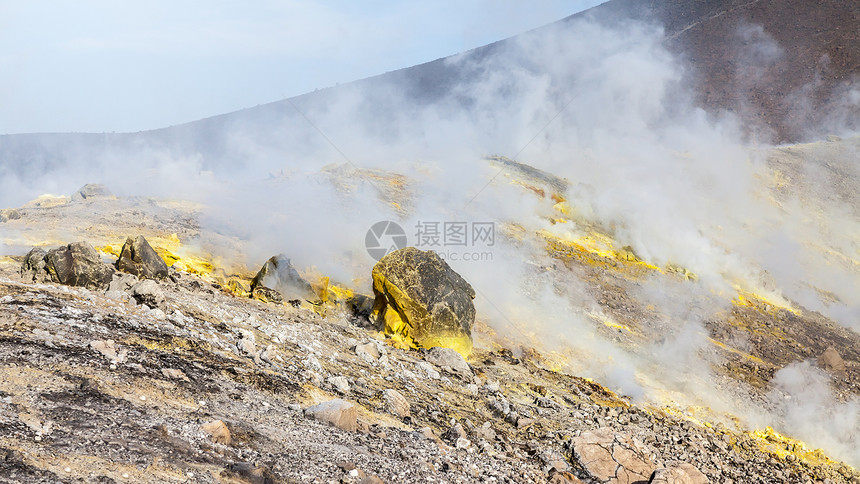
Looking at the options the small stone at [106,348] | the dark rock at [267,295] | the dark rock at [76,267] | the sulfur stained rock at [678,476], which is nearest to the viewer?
the small stone at [106,348]

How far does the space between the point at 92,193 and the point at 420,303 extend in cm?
980

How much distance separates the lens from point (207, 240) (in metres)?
11.0

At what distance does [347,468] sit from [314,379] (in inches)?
71.8

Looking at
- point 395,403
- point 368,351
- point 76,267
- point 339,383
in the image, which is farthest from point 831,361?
point 76,267

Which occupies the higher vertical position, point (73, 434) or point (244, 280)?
point (244, 280)

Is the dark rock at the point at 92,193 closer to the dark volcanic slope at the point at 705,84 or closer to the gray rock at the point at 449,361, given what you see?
the gray rock at the point at 449,361

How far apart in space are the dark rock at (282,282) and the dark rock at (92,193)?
22.2ft

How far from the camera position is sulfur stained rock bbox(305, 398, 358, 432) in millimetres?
4659

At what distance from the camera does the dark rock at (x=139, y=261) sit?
7.52 m

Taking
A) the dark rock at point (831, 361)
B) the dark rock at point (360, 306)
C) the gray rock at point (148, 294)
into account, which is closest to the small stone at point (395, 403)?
the gray rock at point (148, 294)

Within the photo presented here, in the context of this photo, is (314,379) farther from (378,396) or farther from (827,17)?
(827,17)

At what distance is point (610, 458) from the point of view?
219 inches

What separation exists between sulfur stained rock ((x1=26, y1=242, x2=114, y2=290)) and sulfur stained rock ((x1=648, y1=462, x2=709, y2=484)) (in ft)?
19.9

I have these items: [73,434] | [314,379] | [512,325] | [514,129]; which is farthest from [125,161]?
[73,434]
